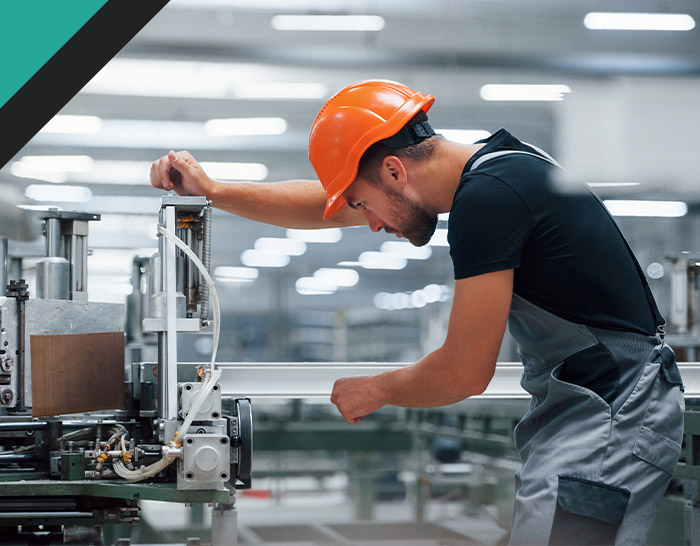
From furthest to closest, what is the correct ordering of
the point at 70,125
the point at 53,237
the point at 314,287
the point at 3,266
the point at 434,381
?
the point at 314,287 < the point at 70,125 < the point at 3,266 < the point at 53,237 < the point at 434,381

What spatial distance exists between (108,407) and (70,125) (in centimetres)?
177

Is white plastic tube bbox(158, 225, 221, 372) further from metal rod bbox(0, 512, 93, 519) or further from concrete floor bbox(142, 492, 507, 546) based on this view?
concrete floor bbox(142, 492, 507, 546)

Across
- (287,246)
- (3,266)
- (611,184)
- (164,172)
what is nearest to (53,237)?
(164,172)

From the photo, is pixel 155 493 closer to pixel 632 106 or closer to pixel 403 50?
pixel 403 50

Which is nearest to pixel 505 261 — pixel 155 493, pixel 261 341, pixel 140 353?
pixel 155 493

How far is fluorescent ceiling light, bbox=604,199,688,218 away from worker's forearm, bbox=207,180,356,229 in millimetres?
1984

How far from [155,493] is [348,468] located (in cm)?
250

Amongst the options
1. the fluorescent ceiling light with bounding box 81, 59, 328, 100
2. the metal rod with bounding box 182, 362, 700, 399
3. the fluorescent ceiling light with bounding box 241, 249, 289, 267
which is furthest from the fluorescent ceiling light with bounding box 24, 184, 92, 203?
the metal rod with bounding box 182, 362, 700, 399

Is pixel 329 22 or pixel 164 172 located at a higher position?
pixel 329 22

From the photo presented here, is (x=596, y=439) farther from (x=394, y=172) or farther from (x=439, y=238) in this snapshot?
(x=439, y=238)

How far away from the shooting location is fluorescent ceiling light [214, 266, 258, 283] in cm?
321

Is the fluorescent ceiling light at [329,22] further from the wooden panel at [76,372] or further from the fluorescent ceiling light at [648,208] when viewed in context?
the wooden panel at [76,372]

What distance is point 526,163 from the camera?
122cm

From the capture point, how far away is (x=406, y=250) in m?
3.46
